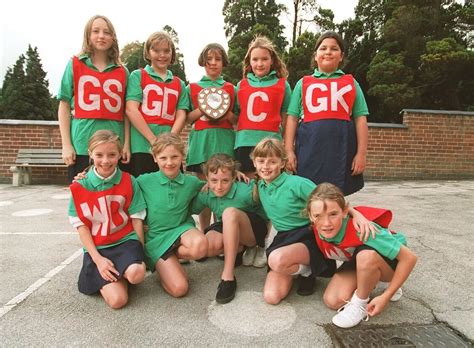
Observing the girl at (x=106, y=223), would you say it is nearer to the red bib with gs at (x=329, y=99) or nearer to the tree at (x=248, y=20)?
the red bib with gs at (x=329, y=99)

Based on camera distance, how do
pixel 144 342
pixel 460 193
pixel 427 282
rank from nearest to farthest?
1. pixel 144 342
2. pixel 427 282
3. pixel 460 193

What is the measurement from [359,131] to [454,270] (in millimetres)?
1299

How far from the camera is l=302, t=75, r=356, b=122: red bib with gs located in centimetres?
255

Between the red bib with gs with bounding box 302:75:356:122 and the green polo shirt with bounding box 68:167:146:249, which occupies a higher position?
the red bib with gs with bounding box 302:75:356:122

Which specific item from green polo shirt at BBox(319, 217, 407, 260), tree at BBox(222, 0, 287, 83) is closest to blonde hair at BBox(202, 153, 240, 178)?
green polo shirt at BBox(319, 217, 407, 260)

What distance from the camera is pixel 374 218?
214 cm

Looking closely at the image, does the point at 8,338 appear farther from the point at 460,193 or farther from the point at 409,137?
the point at 409,137

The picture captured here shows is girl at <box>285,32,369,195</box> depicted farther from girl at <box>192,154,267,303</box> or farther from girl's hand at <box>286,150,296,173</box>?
girl at <box>192,154,267,303</box>

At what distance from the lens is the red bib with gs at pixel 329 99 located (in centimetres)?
255

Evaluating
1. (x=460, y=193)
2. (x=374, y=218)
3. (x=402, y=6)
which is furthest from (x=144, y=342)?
(x=402, y=6)

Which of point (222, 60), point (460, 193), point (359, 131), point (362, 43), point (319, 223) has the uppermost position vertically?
point (362, 43)

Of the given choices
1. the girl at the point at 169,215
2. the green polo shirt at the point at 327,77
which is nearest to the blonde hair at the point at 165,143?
the girl at the point at 169,215

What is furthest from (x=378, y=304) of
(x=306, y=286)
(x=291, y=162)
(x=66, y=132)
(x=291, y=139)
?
(x=66, y=132)

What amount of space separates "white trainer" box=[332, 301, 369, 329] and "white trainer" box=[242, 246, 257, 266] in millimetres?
977
